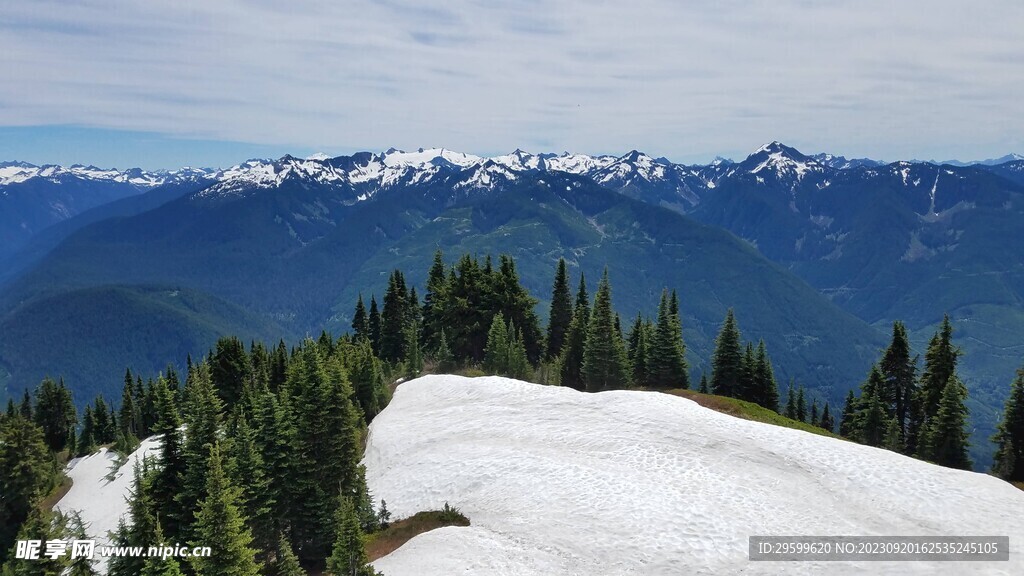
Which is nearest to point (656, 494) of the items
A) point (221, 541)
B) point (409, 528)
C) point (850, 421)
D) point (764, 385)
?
point (409, 528)

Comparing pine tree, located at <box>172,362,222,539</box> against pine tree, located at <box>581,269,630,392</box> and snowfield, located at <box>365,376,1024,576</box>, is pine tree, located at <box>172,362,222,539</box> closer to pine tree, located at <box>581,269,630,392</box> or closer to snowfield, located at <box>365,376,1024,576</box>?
snowfield, located at <box>365,376,1024,576</box>

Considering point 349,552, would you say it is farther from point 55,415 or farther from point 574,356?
point 55,415

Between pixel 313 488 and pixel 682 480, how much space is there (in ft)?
72.8

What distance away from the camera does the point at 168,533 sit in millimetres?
28844

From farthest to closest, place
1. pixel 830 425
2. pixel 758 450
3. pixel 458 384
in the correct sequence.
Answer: pixel 830 425 → pixel 458 384 → pixel 758 450

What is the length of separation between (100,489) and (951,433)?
9621cm

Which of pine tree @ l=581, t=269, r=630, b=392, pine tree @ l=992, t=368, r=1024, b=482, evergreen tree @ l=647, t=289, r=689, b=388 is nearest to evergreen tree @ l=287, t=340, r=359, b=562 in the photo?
pine tree @ l=581, t=269, r=630, b=392

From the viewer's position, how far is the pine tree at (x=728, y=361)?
73.7 metres

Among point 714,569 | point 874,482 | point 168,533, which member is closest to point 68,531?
point 168,533

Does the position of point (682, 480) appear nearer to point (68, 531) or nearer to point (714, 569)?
point (714, 569)

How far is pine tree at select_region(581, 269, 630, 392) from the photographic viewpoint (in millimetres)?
67125

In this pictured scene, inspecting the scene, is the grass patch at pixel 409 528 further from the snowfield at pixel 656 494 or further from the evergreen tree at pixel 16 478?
the evergreen tree at pixel 16 478

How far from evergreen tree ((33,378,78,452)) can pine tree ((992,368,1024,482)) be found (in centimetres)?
13093

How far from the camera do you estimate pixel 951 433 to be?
53.2m
